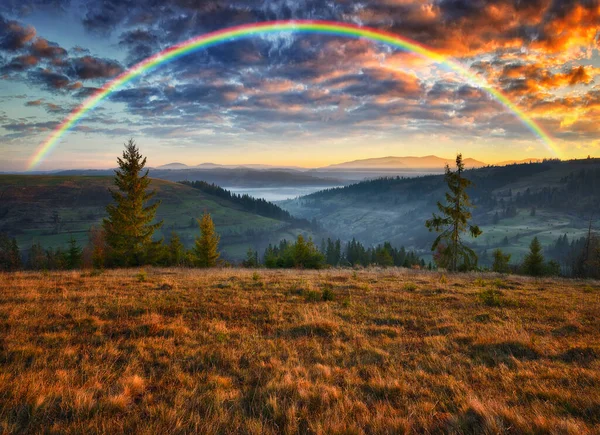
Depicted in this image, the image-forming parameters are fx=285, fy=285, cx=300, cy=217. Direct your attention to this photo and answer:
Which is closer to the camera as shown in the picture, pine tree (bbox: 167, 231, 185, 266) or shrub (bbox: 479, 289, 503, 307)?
shrub (bbox: 479, 289, 503, 307)

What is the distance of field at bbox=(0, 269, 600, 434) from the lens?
436cm

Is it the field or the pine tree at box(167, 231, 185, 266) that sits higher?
the field

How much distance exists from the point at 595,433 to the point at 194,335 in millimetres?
8174

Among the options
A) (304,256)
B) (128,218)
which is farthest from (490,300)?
(128,218)

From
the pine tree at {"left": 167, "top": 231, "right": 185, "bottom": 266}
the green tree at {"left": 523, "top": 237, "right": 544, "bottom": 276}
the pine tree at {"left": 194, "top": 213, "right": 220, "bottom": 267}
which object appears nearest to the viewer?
the pine tree at {"left": 167, "top": 231, "right": 185, "bottom": 266}

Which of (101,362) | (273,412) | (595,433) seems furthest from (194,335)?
(595,433)

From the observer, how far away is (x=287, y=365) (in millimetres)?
6449

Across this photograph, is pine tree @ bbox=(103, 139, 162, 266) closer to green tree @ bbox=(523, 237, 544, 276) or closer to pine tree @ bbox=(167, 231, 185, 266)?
pine tree @ bbox=(167, 231, 185, 266)

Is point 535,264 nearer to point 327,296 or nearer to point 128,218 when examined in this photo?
point 327,296

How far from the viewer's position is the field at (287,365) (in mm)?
4355

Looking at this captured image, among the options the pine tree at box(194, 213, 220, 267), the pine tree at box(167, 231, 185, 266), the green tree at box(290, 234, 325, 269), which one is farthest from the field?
the green tree at box(290, 234, 325, 269)

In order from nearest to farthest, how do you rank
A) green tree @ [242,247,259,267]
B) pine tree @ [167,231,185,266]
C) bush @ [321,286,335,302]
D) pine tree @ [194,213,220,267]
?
bush @ [321,286,335,302] < pine tree @ [167,231,185,266] < pine tree @ [194,213,220,267] < green tree @ [242,247,259,267]

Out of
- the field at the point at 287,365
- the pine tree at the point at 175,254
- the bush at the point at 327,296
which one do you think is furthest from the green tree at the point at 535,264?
the pine tree at the point at 175,254

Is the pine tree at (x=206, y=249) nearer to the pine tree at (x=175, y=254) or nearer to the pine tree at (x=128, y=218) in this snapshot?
the pine tree at (x=175, y=254)
